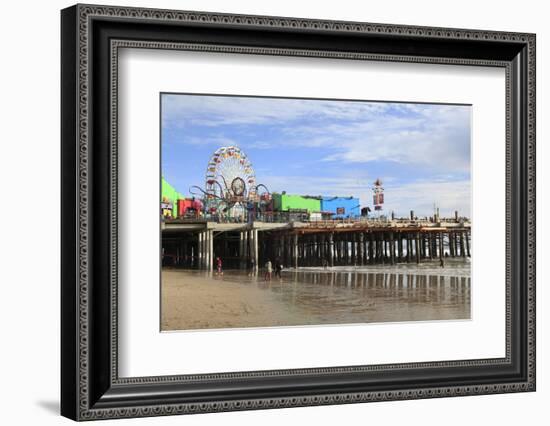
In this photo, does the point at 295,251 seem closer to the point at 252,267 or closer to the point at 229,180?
the point at 252,267

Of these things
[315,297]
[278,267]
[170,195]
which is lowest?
[315,297]

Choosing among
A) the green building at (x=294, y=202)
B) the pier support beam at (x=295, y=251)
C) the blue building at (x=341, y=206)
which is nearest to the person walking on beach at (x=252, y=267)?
the pier support beam at (x=295, y=251)

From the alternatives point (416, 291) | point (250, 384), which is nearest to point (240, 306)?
point (250, 384)

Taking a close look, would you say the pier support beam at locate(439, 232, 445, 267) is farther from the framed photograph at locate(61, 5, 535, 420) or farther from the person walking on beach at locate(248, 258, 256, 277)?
the person walking on beach at locate(248, 258, 256, 277)

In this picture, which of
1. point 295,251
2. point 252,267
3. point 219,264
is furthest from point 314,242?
point 219,264

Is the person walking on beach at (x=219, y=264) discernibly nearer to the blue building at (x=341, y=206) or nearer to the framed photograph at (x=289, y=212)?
the framed photograph at (x=289, y=212)

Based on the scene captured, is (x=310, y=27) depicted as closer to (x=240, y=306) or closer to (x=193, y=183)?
A: (x=193, y=183)

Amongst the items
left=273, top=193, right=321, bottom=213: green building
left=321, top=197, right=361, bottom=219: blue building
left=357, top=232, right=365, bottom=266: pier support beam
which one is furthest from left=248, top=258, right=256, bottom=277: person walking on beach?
left=357, top=232, right=365, bottom=266: pier support beam
